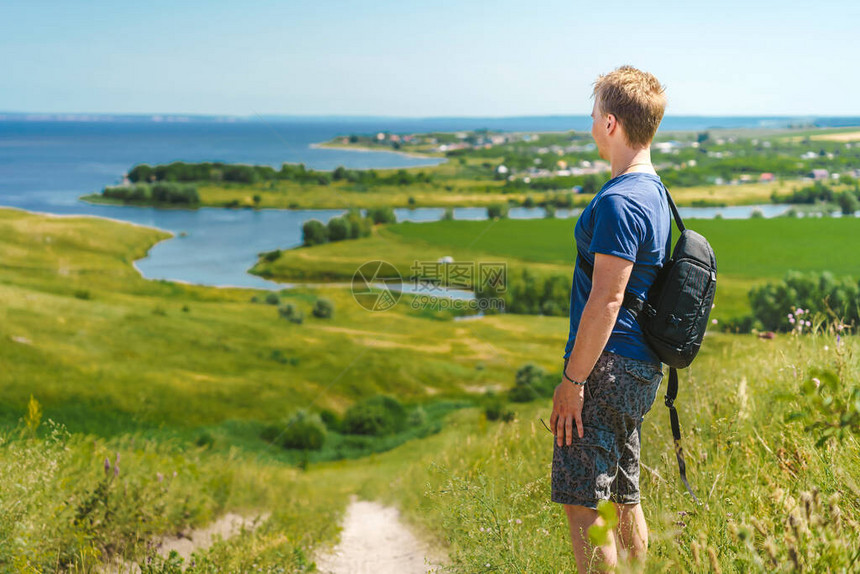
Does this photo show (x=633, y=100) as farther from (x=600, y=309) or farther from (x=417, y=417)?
(x=417, y=417)

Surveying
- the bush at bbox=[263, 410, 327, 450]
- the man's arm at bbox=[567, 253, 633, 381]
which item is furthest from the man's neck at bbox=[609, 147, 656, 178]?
the bush at bbox=[263, 410, 327, 450]

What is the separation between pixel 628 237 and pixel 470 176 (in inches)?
1511

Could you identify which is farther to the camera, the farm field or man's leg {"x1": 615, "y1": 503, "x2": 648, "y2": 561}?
the farm field

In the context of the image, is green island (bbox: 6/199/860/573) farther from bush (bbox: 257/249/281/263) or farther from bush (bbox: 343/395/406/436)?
bush (bbox: 257/249/281/263)

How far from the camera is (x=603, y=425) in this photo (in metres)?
1.54

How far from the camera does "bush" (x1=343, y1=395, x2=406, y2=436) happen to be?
27.5m

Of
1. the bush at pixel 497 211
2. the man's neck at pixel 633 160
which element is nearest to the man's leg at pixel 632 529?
the man's neck at pixel 633 160

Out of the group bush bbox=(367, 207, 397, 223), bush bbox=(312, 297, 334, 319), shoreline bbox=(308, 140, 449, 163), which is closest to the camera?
bush bbox=(312, 297, 334, 319)

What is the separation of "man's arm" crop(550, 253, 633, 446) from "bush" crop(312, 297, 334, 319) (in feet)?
114

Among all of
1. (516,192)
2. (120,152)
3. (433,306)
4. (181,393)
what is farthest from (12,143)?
(516,192)

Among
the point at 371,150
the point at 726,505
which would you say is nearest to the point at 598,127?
the point at 726,505

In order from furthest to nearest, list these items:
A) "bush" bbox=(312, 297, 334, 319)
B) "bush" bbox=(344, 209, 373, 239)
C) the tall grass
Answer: "bush" bbox=(344, 209, 373, 239)
"bush" bbox=(312, 297, 334, 319)
the tall grass

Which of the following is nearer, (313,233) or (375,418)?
(375,418)

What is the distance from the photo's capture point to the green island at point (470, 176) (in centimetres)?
2662
